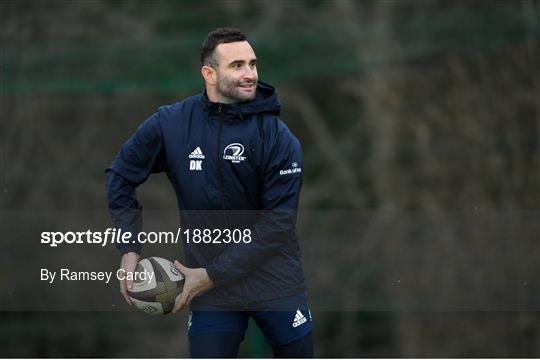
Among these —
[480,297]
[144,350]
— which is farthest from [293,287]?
[144,350]

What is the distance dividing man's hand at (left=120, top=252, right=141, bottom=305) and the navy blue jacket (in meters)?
0.03

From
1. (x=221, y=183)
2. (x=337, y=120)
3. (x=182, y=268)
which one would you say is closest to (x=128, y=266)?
(x=182, y=268)

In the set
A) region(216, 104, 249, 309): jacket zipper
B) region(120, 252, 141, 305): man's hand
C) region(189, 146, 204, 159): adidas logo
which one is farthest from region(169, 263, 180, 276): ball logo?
region(189, 146, 204, 159): adidas logo

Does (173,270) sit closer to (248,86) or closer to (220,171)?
(220,171)

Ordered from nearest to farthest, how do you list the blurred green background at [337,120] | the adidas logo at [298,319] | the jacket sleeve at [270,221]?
the jacket sleeve at [270,221], the adidas logo at [298,319], the blurred green background at [337,120]

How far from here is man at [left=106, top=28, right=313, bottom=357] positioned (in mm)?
4188

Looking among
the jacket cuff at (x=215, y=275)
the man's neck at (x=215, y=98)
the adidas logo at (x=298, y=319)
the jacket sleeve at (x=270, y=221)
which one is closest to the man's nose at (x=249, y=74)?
the man's neck at (x=215, y=98)

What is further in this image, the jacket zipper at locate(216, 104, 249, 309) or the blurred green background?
the blurred green background

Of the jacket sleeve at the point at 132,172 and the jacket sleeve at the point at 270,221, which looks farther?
the jacket sleeve at the point at 132,172

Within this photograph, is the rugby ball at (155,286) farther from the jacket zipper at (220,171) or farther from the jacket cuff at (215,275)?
the jacket zipper at (220,171)

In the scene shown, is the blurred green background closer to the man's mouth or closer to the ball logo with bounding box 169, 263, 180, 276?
the ball logo with bounding box 169, 263, 180, 276

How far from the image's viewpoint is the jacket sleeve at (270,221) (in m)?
4.17

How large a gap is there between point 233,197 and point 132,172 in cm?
41

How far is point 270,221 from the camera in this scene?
13.7 feet
